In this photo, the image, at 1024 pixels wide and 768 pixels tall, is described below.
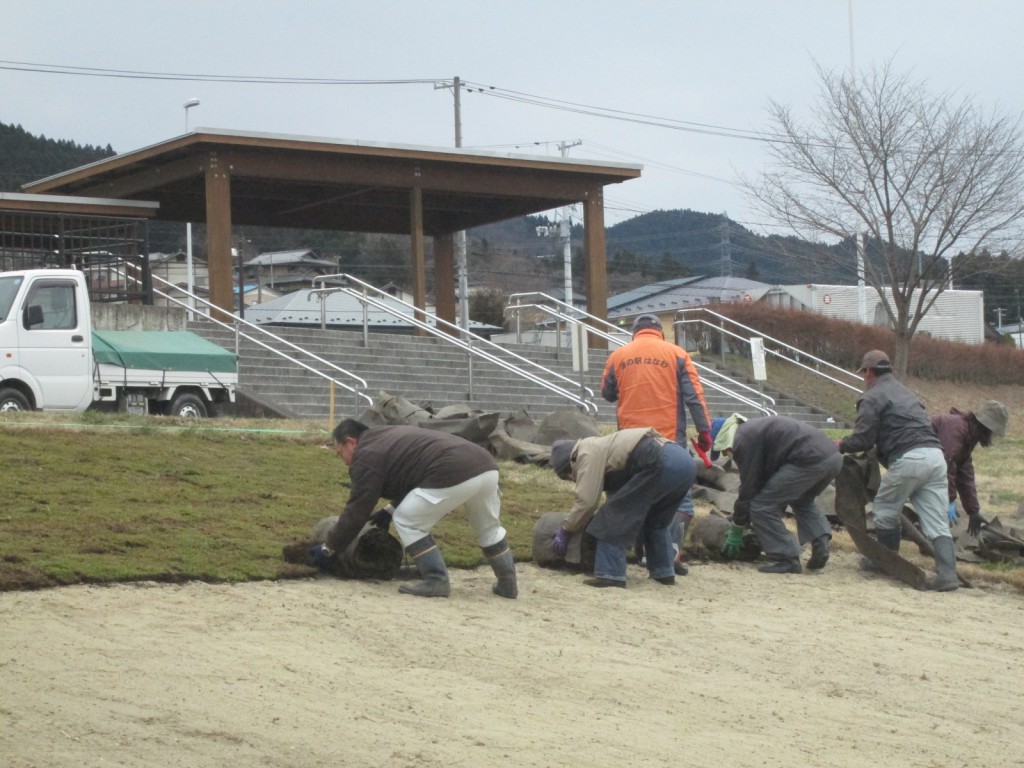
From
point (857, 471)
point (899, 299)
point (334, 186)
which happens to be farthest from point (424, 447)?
point (899, 299)

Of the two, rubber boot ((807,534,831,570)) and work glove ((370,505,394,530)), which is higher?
work glove ((370,505,394,530))

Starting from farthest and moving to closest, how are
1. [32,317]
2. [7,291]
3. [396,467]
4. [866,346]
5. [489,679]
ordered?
1. [866,346]
2. [7,291]
3. [32,317]
4. [396,467]
5. [489,679]

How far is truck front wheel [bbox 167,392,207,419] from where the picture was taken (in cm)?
1903

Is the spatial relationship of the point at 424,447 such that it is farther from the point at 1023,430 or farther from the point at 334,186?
the point at 1023,430

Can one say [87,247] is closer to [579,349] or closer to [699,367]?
[579,349]

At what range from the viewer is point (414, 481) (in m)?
8.97

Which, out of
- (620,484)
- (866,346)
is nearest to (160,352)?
(620,484)

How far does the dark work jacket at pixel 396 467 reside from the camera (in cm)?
886

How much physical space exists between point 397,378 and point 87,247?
20.9 feet

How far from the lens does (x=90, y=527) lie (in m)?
9.79

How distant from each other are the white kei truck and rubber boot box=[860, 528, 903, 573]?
10073 mm

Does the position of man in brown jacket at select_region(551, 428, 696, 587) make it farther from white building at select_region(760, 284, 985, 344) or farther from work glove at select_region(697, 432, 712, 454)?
white building at select_region(760, 284, 985, 344)

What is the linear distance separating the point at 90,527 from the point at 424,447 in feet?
8.33

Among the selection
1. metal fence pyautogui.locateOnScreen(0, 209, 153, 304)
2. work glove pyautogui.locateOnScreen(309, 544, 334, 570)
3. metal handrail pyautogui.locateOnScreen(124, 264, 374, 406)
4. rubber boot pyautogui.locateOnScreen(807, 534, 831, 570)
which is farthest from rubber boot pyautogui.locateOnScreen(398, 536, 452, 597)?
metal fence pyautogui.locateOnScreen(0, 209, 153, 304)
